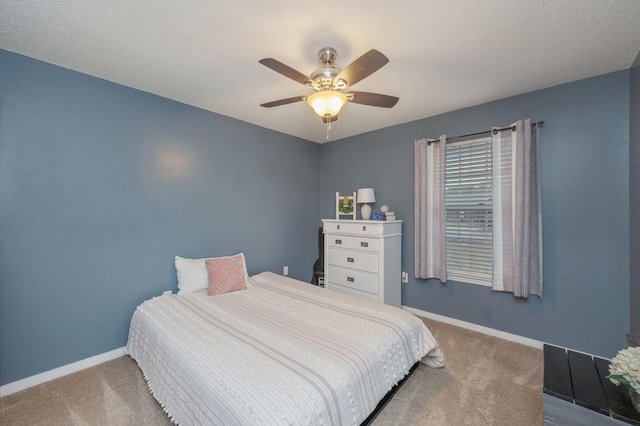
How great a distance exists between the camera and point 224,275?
269 centimetres

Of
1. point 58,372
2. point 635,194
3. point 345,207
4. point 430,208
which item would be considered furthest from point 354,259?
point 58,372

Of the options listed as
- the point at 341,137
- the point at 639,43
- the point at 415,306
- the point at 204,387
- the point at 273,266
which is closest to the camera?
the point at 204,387

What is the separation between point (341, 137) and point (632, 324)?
3732mm

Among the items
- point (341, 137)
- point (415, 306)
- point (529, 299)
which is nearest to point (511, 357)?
point (529, 299)

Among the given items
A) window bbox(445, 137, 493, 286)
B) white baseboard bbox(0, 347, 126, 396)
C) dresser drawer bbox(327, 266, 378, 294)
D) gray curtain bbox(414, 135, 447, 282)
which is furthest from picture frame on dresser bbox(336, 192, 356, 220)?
white baseboard bbox(0, 347, 126, 396)

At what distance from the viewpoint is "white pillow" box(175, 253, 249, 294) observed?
2.67 metres

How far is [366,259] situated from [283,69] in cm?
236

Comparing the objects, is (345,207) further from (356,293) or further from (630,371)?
(630,371)

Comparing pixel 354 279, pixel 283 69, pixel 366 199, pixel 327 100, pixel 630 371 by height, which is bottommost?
pixel 354 279

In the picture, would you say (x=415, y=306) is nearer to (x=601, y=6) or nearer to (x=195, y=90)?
(x=601, y=6)

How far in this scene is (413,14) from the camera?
5.12 feet

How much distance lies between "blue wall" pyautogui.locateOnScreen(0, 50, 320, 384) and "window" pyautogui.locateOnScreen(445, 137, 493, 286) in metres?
2.68

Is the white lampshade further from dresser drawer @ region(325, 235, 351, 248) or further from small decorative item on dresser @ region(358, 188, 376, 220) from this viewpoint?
dresser drawer @ region(325, 235, 351, 248)

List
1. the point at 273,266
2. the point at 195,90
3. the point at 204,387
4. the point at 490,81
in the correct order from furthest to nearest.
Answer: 1. the point at 273,266
2. the point at 195,90
3. the point at 490,81
4. the point at 204,387
